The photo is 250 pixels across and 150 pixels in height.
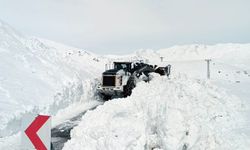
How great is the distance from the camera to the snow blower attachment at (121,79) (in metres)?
18.8

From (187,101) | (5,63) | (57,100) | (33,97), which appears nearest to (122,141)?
(187,101)

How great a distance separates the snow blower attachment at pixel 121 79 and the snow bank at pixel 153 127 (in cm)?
488

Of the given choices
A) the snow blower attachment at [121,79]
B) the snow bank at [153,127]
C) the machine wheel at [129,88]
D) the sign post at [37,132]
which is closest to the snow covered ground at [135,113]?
the snow bank at [153,127]

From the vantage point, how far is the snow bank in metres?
9.81

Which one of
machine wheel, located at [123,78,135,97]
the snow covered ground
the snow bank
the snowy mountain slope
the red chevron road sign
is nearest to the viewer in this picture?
the red chevron road sign

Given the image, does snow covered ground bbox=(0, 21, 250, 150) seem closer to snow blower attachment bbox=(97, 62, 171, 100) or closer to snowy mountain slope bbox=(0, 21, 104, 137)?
snowy mountain slope bbox=(0, 21, 104, 137)

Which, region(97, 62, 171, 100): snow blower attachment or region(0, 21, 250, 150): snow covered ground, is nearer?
region(0, 21, 250, 150): snow covered ground

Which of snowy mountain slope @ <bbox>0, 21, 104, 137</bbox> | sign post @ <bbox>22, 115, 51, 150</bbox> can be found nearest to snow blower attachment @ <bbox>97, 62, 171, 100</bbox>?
snowy mountain slope @ <bbox>0, 21, 104, 137</bbox>

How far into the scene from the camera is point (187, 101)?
14164 mm

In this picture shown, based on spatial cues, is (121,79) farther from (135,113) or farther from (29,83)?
(29,83)

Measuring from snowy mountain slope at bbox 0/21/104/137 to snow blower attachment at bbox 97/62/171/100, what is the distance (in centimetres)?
149

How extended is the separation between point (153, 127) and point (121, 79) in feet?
27.2

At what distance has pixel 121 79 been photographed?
62.5 ft

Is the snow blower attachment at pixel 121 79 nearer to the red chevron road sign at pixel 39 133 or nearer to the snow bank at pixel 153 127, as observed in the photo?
the snow bank at pixel 153 127
